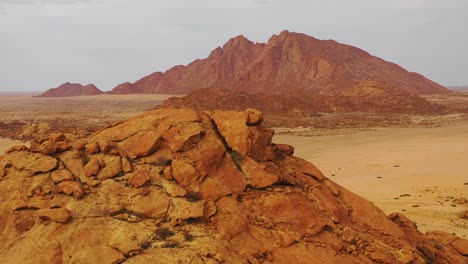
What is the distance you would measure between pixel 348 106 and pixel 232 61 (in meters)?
69.4

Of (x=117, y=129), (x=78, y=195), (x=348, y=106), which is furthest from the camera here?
(x=348, y=106)

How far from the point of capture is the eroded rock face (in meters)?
6.03

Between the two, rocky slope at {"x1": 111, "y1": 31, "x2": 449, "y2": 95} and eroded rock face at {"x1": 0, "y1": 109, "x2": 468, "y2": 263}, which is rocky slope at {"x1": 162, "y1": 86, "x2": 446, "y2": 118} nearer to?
rocky slope at {"x1": 111, "y1": 31, "x2": 449, "y2": 95}

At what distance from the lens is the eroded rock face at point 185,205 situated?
6.03m

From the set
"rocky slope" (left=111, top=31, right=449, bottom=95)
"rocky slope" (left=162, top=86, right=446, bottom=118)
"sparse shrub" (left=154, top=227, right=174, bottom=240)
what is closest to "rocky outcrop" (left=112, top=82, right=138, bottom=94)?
"rocky slope" (left=111, top=31, right=449, bottom=95)

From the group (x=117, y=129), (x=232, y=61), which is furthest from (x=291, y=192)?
(x=232, y=61)

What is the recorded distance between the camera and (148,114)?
854cm

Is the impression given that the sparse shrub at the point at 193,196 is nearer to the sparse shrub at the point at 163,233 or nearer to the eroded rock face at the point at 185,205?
the eroded rock face at the point at 185,205

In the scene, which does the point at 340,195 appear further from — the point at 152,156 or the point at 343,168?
the point at 343,168

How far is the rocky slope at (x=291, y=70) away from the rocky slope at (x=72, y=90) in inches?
806

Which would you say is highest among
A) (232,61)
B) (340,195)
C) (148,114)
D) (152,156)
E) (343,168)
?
(232,61)

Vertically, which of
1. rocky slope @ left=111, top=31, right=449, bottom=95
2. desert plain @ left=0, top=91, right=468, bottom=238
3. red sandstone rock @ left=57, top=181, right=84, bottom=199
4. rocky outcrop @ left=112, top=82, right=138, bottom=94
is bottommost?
desert plain @ left=0, top=91, right=468, bottom=238

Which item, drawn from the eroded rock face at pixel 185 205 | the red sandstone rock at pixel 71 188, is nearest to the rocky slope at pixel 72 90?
the eroded rock face at pixel 185 205

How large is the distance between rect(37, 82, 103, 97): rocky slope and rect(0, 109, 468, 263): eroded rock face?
150 m
